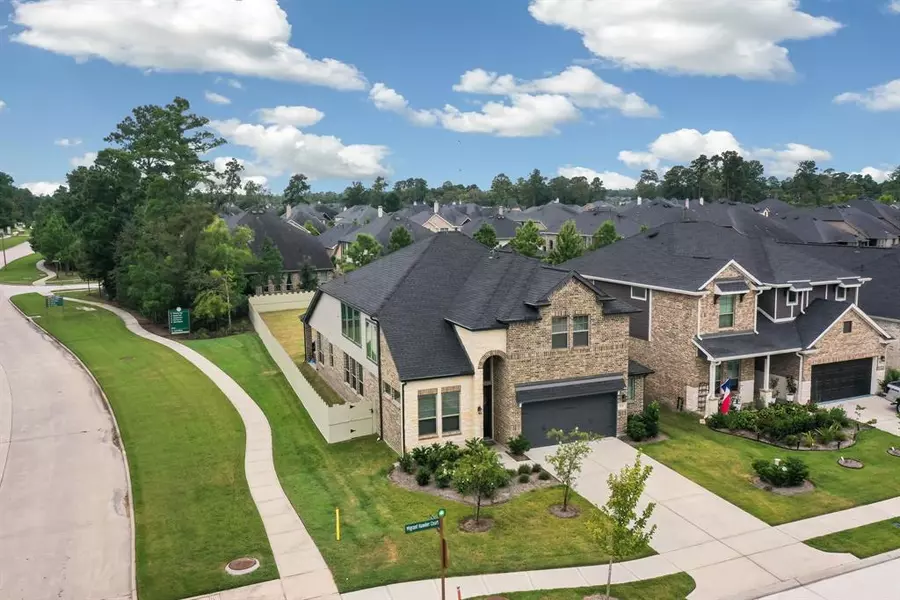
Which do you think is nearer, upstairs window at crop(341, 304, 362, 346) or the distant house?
upstairs window at crop(341, 304, 362, 346)

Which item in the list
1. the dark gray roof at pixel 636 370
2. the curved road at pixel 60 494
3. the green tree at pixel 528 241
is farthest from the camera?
the green tree at pixel 528 241

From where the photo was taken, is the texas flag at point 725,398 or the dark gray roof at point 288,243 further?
the dark gray roof at point 288,243

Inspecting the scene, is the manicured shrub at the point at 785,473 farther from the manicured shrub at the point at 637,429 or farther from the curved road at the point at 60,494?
the curved road at the point at 60,494

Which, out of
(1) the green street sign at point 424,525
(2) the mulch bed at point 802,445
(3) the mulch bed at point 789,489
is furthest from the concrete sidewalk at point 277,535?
(2) the mulch bed at point 802,445

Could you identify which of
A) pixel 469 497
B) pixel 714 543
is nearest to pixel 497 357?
pixel 469 497

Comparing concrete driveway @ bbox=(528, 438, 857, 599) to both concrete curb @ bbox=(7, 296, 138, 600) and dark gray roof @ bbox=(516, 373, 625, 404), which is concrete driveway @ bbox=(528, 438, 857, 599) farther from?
concrete curb @ bbox=(7, 296, 138, 600)

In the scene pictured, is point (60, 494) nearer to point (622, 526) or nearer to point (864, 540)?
point (622, 526)

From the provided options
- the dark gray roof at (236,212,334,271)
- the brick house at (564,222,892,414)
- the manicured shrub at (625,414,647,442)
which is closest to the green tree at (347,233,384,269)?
the dark gray roof at (236,212,334,271)
